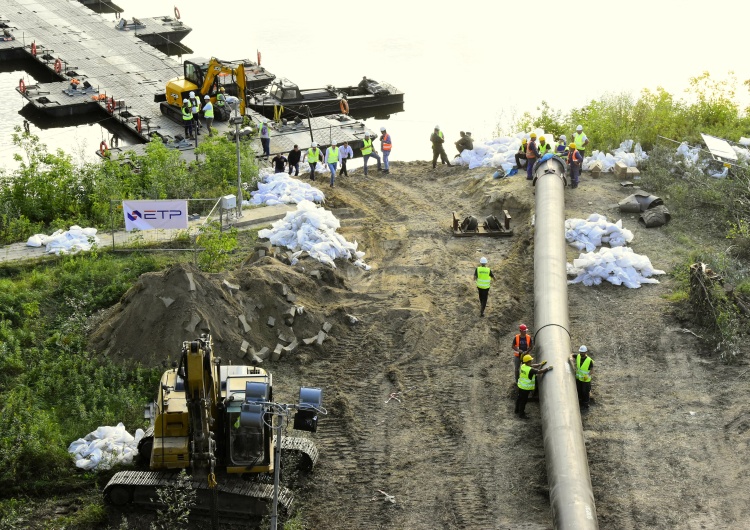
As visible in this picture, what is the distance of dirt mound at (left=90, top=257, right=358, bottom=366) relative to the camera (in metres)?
22.9

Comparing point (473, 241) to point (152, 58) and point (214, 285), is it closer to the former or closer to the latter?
point (214, 285)

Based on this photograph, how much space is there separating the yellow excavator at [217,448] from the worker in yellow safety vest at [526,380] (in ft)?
17.4

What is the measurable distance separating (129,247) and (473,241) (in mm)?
9410

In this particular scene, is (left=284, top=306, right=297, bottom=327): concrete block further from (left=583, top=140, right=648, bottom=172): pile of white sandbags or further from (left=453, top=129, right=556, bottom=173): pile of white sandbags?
(left=583, top=140, right=648, bottom=172): pile of white sandbags

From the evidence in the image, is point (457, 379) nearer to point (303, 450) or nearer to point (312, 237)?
point (303, 450)

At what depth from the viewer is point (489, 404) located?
22000 millimetres

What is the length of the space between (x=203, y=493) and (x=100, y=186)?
14838 millimetres

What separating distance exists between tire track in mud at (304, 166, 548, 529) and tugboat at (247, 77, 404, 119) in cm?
1284

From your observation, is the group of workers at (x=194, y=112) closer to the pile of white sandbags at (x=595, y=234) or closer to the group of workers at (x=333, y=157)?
Answer: the group of workers at (x=333, y=157)

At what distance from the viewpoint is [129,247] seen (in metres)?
28.4

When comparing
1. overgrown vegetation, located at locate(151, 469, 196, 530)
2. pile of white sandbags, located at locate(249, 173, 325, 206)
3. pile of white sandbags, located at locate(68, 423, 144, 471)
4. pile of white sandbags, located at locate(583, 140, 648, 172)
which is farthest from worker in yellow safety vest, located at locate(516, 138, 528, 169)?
overgrown vegetation, located at locate(151, 469, 196, 530)

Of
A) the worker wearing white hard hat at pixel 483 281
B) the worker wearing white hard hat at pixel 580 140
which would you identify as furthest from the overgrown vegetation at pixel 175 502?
the worker wearing white hard hat at pixel 580 140

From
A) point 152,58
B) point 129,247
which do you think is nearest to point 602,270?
point 129,247

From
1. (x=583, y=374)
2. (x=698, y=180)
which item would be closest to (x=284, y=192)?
(x=698, y=180)
